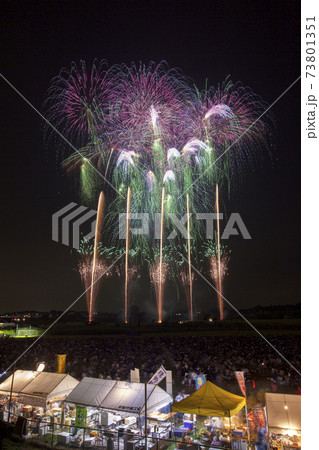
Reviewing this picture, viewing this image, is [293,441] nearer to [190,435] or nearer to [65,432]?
[190,435]

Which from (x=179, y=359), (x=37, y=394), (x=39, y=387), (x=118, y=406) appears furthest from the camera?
(x=179, y=359)

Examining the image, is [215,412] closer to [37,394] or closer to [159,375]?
[159,375]

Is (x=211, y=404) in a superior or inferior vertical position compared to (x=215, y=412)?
superior

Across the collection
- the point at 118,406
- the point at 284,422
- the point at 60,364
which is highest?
the point at 284,422

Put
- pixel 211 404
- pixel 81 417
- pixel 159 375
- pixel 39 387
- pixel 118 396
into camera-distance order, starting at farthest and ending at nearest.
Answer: pixel 39 387 → pixel 159 375 → pixel 118 396 → pixel 81 417 → pixel 211 404

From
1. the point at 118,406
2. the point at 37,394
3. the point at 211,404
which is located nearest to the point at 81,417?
the point at 118,406

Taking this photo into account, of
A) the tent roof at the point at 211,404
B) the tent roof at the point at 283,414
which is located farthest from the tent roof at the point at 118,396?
the tent roof at the point at 283,414
